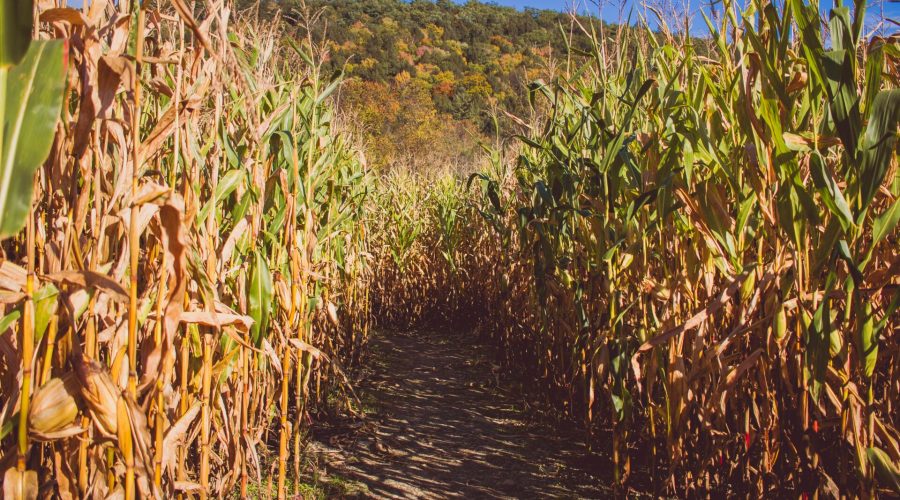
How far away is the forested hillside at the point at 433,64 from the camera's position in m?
19.3

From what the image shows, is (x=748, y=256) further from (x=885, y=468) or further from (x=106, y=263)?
(x=106, y=263)

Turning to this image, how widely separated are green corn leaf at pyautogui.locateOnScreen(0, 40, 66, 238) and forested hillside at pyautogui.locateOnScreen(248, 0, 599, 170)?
594 inches

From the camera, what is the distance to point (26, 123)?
876mm

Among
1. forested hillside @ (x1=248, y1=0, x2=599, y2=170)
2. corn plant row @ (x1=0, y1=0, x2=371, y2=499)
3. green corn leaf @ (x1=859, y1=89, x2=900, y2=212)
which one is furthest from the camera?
forested hillside @ (x1=248, y1=0, x2=599, y2=170)

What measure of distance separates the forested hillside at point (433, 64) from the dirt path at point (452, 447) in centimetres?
1154

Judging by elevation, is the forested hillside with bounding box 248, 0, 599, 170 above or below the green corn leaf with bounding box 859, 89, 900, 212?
above

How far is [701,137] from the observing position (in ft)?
6.92

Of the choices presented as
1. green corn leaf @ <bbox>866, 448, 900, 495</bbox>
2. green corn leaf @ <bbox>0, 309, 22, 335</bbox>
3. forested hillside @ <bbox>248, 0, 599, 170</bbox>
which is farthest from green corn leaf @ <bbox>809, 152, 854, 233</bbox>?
forested hillside @ <bbox>248, 0, 599, 170</bbox>

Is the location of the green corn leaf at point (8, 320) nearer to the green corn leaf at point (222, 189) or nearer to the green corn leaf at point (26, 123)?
the green corn leaf at point (26, 123)

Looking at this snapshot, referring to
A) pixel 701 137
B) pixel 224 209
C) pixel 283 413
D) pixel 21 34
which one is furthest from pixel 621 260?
pixel 21 34

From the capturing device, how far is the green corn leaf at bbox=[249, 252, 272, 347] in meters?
1.98

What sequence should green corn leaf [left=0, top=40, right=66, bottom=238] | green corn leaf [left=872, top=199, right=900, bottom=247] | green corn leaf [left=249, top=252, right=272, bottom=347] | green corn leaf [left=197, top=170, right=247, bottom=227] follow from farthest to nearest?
green corn leaf [left=249, top=252, right=272, bottom=347], green corn leaf [left=197, top=170, right=247, bottom=227], green corn leaf [left=872, top=199, right=900, bottom=247], green corn leaf [left=0, top=40, right=66, bottom=238]

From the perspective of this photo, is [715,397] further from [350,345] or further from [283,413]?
[350,345]

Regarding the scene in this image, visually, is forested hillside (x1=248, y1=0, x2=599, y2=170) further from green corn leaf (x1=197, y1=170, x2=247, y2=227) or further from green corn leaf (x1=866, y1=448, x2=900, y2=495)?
green corn leaf (x1=866, y1=448, x2=900, y2=495)
